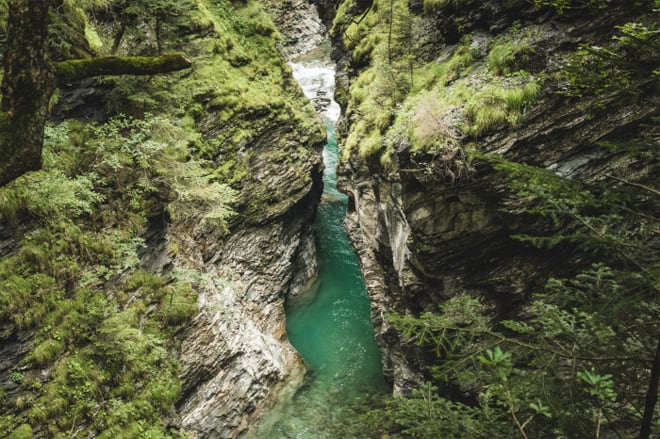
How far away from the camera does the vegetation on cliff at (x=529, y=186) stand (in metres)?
3.29

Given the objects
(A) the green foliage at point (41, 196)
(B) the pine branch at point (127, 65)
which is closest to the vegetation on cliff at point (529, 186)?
(B) the pine branch at point (127, 65)

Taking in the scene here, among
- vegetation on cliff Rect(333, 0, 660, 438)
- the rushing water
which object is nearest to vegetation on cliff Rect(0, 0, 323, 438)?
vegetation on cliff Rect(333, 0, 660, 438)

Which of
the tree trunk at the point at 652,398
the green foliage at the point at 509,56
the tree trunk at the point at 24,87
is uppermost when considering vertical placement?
the tree trunk at the point at 24,87

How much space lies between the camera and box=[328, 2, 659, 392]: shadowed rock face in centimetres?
742

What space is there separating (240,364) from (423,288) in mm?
6555

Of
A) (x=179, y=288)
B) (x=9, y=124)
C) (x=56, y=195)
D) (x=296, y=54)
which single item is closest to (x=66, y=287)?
(x=56, y=195)

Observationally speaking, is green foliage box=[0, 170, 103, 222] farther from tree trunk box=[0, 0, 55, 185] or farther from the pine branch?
tree trunk box=[0, 0, 55, 185]

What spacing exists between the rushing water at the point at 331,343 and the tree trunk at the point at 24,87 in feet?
37.9

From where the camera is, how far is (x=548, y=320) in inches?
155

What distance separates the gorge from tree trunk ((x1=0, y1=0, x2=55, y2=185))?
19cm

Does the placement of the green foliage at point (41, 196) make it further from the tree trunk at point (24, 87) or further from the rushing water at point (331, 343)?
the rushing water at point (331, 343)

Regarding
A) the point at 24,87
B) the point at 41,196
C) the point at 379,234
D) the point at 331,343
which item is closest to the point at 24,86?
the point at 24,87

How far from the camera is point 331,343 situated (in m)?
17.2

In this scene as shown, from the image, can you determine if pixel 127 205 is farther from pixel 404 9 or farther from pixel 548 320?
pixel 404 9
